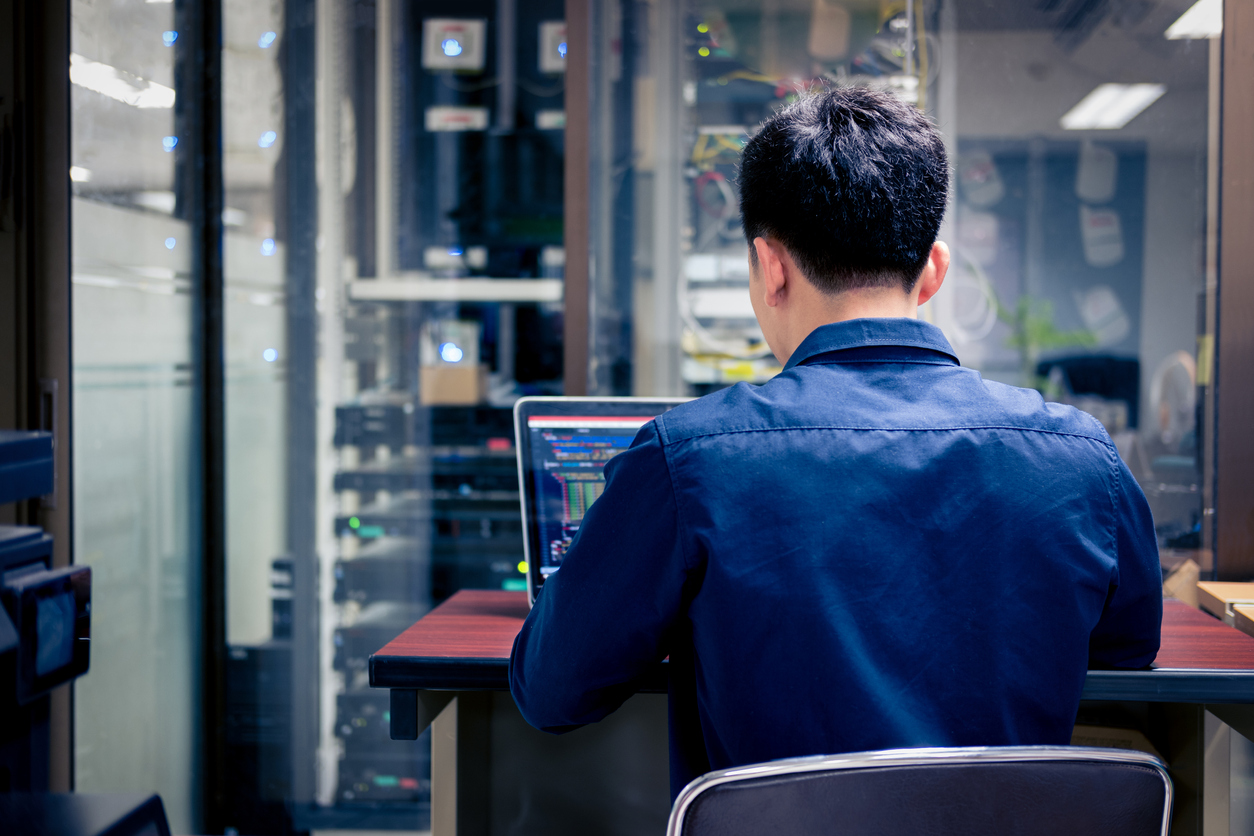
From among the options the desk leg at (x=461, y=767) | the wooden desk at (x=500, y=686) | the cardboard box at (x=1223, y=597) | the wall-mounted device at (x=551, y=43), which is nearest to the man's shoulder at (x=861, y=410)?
the wooden desk at (x=500, y=686)

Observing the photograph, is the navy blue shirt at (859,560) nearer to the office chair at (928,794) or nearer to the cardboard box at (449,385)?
the office chair at (928,794)

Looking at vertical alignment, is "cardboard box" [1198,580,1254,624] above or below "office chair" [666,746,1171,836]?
below

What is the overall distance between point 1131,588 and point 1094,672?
27 centimetres

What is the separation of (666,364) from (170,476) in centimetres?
133

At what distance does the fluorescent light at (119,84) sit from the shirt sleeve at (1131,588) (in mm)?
2211

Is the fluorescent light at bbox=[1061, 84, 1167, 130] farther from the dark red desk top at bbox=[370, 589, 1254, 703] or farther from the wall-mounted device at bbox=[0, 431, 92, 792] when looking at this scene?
the wall-mounted device at bbox=[0, 431, 92, 792]

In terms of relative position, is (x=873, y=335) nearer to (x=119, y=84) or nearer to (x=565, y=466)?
(x=565, y=466)

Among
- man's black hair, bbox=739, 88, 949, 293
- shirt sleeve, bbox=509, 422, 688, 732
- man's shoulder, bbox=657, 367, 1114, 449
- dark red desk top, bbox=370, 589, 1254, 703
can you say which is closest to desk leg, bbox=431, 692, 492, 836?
dark red desk top, bbox=370, 589, 1254, 703

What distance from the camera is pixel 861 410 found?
2.61 feet

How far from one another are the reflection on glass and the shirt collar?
1.88 m

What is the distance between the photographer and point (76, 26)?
2055 mm

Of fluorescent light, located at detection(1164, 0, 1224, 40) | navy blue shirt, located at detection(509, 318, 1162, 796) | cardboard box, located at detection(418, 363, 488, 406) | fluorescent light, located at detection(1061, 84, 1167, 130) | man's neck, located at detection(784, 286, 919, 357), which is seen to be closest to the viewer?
navy blue shirt, located at detection(509, 318, 1162, 796)

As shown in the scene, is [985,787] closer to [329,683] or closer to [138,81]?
[329,683]

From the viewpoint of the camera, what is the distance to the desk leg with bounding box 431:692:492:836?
139 centimetres
